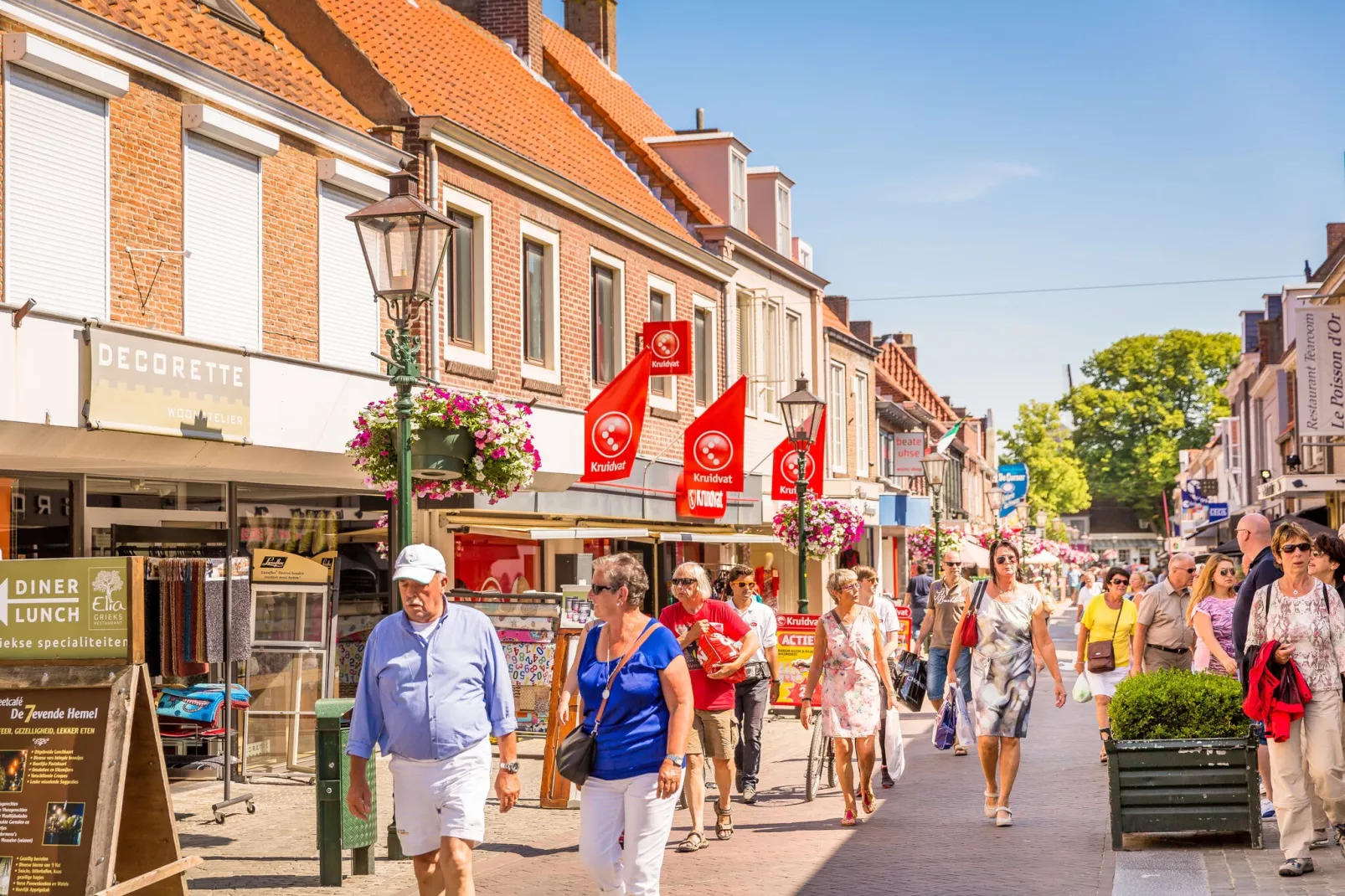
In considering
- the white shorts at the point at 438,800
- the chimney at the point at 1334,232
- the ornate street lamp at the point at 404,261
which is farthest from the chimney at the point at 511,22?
the chimney at the point at 1334,232

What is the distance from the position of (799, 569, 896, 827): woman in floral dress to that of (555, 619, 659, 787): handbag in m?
4.31

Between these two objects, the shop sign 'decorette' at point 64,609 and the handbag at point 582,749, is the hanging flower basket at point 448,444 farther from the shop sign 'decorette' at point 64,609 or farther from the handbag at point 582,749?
the handbag at point 582,749

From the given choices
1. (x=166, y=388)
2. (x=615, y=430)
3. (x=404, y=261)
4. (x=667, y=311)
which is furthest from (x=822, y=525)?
(x=404, y=261)

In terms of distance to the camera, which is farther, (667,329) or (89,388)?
(667,329)

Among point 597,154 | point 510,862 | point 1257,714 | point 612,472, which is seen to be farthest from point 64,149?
point 597,154

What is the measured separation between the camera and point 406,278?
9.53m

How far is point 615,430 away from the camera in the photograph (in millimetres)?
18641

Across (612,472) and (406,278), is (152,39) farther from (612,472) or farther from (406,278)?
(612,472)

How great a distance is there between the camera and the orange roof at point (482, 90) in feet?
62.0

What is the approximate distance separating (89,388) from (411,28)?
10505mm

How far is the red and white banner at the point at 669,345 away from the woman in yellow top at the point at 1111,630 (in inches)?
337

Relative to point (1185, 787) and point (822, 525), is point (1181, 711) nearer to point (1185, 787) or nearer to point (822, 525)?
point (1185, 787)

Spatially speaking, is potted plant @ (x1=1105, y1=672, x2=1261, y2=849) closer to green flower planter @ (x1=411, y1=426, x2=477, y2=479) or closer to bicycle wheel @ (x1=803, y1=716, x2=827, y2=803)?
bicycle wheel @ (x1=803, y1=716, x2=827, y2=803)

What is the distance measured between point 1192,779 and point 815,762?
3.64m
